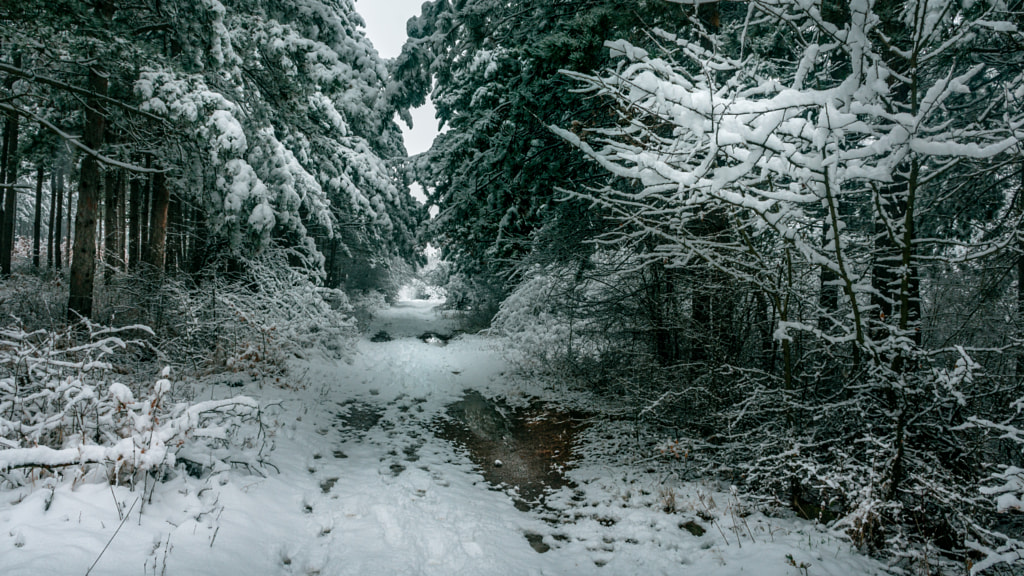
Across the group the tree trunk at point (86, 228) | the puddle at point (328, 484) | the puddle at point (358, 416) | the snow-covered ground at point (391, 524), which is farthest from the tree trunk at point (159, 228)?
the puddle at point (328, 484)

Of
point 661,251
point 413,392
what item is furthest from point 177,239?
point 661,251

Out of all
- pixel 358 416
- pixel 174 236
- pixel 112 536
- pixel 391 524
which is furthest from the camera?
pixel 174 236

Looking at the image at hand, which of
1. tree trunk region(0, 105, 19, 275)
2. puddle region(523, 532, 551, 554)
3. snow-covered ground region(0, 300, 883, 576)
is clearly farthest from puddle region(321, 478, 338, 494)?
tree trunk region(0, 105, 19, 275)

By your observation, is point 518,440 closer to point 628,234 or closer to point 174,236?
point 628,234

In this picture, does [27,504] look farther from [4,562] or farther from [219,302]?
[219,302]

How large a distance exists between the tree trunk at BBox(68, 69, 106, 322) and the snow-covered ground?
396 centimetres

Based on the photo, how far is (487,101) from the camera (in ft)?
32.9

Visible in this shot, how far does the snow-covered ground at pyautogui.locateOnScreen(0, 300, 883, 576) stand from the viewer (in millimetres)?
2830

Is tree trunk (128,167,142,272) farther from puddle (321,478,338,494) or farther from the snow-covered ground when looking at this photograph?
puddle (321,478,338,494)

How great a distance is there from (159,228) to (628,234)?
33.1ft

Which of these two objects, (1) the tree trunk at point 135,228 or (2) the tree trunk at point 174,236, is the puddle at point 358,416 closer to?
(2) the tree trunk at point 174,236

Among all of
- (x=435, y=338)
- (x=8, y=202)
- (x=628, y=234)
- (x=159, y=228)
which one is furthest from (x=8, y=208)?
(x=628, y=234)

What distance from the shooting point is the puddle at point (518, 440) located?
5391mm

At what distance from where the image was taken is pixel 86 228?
819 cm
